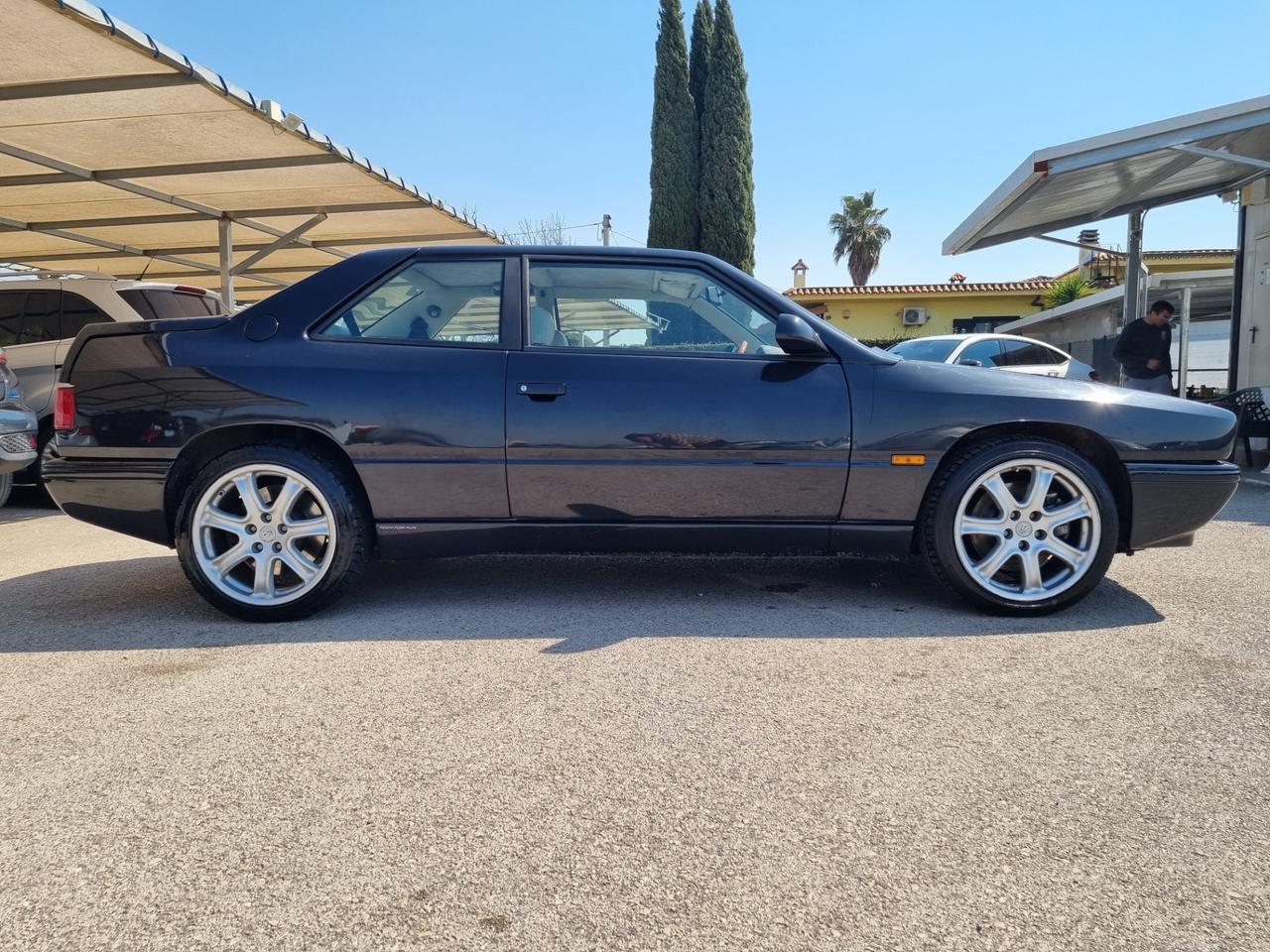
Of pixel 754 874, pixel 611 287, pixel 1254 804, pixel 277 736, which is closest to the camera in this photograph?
pixel 754 874

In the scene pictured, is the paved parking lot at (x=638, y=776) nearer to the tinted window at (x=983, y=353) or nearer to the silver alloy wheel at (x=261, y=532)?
the silver alloy wheel at (x=261, y=532)

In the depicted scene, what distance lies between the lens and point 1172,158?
360 inches

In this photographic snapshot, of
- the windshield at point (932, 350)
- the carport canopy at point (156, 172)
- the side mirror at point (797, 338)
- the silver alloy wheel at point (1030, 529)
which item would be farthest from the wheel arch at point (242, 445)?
the windshield at point (932, 350)

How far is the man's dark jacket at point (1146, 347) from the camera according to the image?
28.5ft

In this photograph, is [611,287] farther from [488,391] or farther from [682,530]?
[682,530]

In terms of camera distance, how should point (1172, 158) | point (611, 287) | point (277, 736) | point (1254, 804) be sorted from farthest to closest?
point (1172, 158) < point (611, 287) < point (277, 736) < point (1254, 804)

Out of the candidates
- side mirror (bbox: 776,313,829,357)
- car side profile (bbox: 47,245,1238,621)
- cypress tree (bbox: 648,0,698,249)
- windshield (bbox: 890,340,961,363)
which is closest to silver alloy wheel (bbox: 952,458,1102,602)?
car side profile (bbox: 47,245,1238,621)

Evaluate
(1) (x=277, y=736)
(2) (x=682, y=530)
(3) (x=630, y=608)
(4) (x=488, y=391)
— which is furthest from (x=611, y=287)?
(1) (x=277, y=736)

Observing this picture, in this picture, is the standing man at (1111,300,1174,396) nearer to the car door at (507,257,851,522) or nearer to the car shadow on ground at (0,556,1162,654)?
the car shadow on ground at (0,556,1162,654)

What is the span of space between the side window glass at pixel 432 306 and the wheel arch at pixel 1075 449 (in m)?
1.92

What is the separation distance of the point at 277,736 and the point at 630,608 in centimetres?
158

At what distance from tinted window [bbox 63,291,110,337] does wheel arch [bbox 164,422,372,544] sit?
4.05 meters

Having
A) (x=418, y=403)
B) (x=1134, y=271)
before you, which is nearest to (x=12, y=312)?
(x=418, y=403)

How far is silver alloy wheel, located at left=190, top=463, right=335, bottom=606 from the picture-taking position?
3.45 meters
